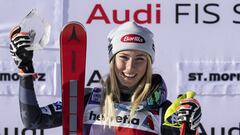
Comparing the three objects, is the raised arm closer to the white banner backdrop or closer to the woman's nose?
the woman's nose

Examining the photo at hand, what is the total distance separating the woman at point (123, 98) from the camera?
3.01 metres

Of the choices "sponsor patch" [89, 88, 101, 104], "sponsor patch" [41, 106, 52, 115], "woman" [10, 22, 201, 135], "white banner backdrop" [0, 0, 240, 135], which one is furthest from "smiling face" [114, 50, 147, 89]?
"white banner backdrop" [0, 0, 240, 135]

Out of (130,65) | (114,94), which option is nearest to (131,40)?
(130,65)

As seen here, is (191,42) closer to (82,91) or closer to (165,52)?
(165,52)

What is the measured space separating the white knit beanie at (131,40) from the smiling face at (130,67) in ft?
0.10

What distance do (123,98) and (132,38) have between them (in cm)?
30

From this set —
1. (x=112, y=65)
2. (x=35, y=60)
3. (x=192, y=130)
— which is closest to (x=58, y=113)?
(x=112, y=65)

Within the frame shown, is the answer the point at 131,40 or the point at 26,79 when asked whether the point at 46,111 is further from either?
the point at 131,40

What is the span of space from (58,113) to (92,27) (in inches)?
51.7

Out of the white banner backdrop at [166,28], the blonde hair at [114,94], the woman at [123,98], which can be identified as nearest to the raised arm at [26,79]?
the woman at [123,98]

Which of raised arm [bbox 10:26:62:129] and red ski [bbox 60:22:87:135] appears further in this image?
red ski [bbox 60:22:87:135]

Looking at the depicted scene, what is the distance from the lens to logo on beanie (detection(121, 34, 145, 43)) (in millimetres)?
3113

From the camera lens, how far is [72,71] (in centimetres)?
326

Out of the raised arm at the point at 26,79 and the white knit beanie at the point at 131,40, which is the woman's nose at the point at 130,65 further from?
the raised arm at the point at 26,79
